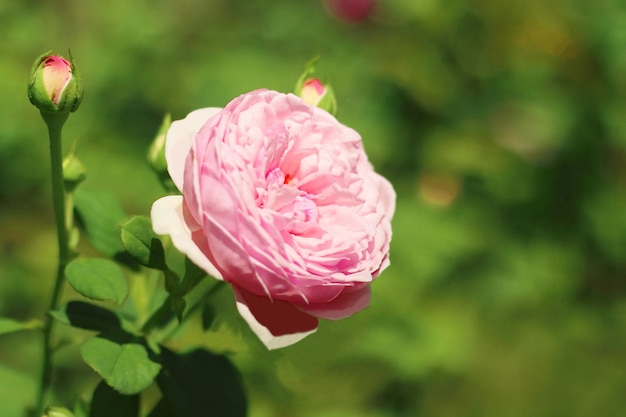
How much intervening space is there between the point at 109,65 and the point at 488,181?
3.50ft

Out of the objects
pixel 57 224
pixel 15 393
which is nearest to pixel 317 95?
pixel 57 224

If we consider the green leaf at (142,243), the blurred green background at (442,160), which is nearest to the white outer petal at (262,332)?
the green leaf at (142,243)

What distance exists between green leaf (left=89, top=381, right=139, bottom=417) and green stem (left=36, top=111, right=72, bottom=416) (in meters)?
0.09

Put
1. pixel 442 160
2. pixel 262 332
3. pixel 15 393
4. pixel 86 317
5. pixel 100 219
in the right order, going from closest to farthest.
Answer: pixel 262 332
pixel 86 317
pixel 100 219
pixel 15 393
pixel 442 160

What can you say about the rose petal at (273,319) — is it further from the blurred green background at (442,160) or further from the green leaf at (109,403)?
the blurred green background at (442,160)

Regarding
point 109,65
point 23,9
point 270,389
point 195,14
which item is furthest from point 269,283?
point 195,14

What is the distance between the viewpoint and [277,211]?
61 centimetres

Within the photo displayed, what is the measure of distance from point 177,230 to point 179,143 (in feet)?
0.28

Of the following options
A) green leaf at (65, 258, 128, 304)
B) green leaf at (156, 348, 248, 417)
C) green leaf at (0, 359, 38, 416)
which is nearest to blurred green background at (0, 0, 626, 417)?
green leaf at (0, 359, 38, 416)

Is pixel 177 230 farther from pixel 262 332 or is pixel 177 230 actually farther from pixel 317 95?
pixel 317 95

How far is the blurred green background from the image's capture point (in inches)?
71.2

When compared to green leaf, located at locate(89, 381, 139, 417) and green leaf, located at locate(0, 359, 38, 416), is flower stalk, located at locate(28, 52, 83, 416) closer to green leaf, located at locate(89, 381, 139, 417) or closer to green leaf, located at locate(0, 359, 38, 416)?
green leaf, located at locate(89, 381, 139, 417)

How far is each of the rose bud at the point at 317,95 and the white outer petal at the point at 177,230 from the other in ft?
0.66

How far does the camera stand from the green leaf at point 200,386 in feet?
2.30
